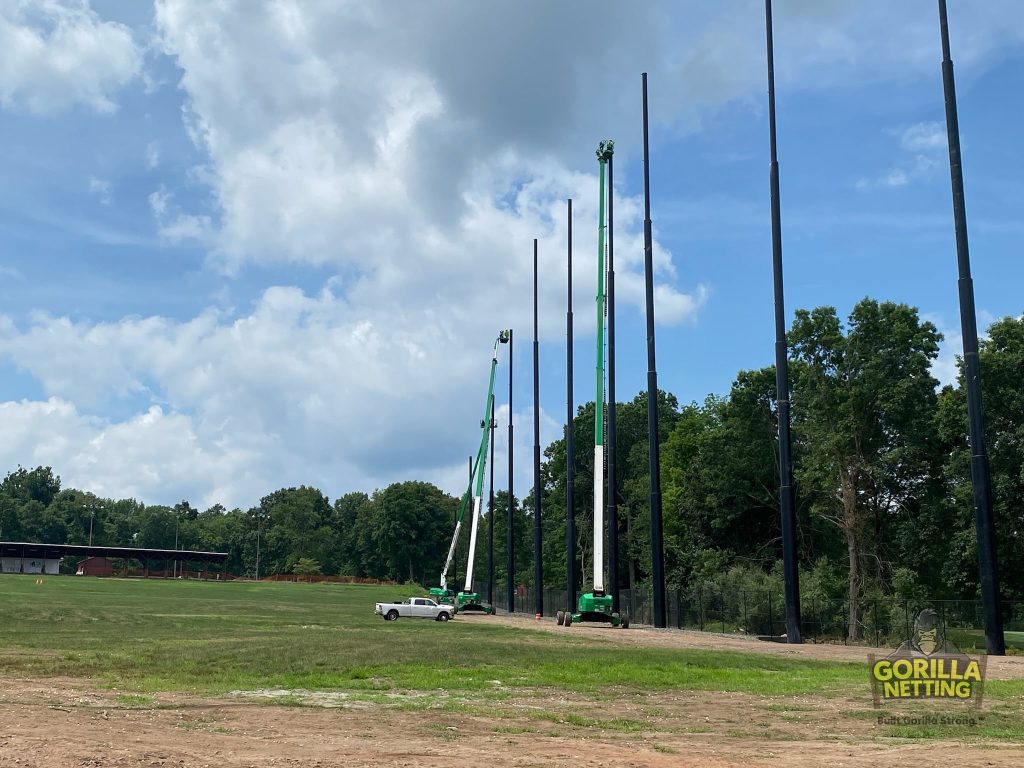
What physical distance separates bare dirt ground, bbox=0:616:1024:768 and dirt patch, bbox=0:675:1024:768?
0.07ft

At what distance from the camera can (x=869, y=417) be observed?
207 feet

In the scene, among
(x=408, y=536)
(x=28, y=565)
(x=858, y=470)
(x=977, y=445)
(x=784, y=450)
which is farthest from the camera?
(x=408, y=536)

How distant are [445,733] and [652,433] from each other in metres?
39.9

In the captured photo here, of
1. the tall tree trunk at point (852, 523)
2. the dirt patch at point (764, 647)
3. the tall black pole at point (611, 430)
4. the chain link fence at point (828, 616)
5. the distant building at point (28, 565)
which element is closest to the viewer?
the dirt patch at point (764, 647)

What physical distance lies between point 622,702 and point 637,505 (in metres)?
89.0

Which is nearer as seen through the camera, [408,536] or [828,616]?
[828,616]

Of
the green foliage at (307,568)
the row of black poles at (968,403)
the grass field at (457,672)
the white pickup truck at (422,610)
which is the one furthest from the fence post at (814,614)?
the green foliage at (307,568)

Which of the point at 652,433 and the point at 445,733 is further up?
the point at 652,433

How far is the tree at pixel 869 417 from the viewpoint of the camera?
60781mm

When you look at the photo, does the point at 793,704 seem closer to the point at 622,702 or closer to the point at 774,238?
the point at 622,702

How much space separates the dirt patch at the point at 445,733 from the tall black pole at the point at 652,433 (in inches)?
1304

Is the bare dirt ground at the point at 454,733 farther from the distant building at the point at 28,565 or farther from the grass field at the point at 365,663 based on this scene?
the distant building at the point at 28,565

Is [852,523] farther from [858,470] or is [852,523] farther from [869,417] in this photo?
[869,417]

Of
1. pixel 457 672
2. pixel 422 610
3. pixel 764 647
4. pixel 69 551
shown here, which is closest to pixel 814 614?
pixel 764 647
